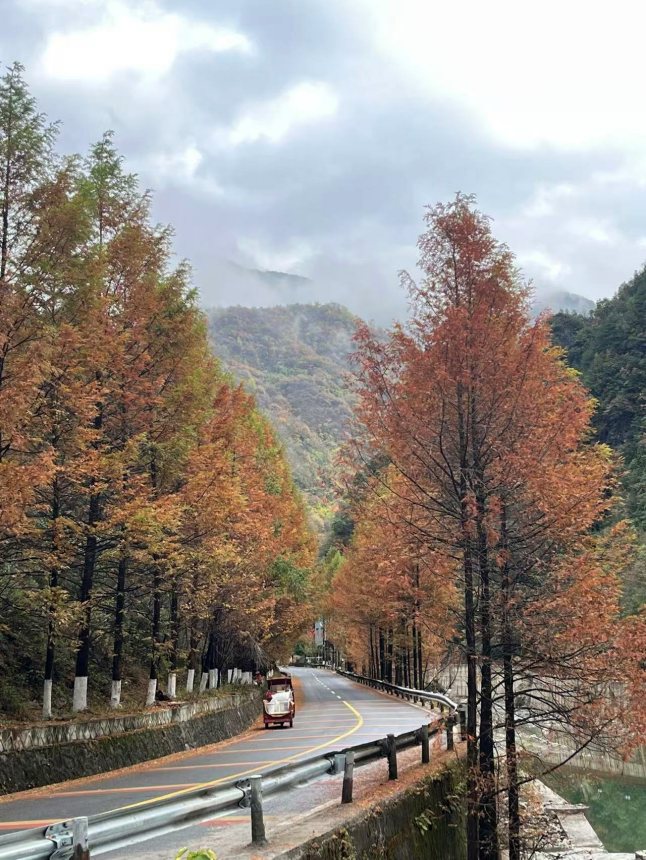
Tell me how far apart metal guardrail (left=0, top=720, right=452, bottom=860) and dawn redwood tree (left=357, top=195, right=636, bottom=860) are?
354cm

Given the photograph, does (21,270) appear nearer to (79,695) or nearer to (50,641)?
A: (50,641)

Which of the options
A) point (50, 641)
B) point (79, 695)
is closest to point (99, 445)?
point (50, 641)

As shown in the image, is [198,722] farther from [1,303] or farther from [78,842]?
[78,842]

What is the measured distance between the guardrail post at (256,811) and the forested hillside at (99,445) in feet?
21.2

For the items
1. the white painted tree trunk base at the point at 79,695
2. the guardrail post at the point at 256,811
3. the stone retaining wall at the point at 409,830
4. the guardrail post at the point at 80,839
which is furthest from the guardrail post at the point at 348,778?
the white painted tree trunk base at the point at 79,695

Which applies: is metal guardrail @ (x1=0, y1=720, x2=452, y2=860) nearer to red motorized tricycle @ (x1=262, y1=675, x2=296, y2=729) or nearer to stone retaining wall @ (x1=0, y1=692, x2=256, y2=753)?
stone retaining wall @ (x1=0, y1=692, x2=256, y2=753)

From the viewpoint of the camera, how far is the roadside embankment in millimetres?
11729

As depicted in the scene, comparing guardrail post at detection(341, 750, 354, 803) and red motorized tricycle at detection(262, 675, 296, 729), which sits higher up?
guardrail post at detection(341, 750, 354, 803)

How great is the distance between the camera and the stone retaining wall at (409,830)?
678cm

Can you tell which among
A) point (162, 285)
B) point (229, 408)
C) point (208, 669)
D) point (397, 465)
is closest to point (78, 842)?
point (397, 465)

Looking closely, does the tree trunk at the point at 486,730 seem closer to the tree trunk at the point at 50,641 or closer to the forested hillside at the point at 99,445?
the forested hillside at the point at 99,445

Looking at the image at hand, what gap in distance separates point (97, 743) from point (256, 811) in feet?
30.4

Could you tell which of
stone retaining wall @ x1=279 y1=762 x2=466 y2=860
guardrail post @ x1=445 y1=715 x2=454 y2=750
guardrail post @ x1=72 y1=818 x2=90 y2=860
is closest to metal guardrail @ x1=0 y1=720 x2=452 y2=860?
guardrail post @ x1=72 y1=818 x2=90 y2=860

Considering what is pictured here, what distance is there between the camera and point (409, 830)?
920 centimetres
